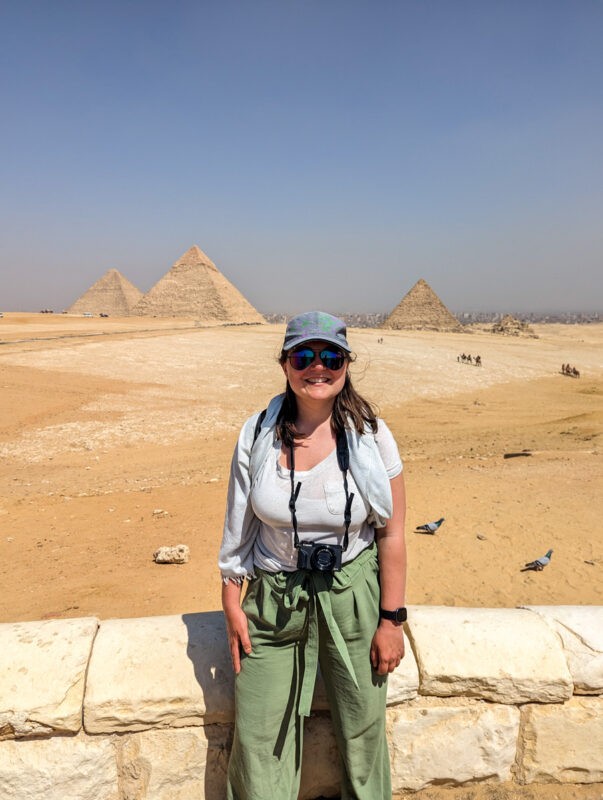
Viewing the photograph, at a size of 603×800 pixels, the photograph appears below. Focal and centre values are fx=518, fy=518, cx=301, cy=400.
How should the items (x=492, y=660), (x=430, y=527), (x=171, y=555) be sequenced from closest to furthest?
(x=492, y=660), (x=171, y=555), (x=430, y=527)

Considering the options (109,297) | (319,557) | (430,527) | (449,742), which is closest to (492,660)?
(449,742)

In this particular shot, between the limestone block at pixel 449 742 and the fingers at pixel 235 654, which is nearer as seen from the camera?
the fingers at pixel 235 654

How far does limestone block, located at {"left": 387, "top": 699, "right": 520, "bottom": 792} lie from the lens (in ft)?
5.49

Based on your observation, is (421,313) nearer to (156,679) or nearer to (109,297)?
(109,297)

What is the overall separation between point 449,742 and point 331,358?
4.33ft

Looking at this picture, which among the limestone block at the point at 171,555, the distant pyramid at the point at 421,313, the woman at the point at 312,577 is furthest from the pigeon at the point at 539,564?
the distant pyramid at the point at 421,313

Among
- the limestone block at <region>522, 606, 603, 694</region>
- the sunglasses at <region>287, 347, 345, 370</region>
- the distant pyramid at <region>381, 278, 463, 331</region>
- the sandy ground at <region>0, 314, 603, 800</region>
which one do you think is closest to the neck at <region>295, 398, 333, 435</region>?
the sunglasses at <region>287, 347, 345, 370</region>

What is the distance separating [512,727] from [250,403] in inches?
387

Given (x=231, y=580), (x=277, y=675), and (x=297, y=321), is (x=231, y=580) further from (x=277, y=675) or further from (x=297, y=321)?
(x=297, y=321)

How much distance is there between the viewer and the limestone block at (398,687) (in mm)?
1611

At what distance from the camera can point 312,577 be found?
149 centimetres

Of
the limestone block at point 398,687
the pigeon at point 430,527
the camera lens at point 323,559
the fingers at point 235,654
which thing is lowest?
the pigeon at point 430,527

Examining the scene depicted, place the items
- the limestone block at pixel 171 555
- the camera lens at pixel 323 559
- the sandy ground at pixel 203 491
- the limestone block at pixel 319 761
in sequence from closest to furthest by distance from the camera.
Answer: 1. the camera lens at pixel 323 559
2. the limestone block at pixel 319 761
3. the sandy ground at pixel 203 491
4. the limestone block at pixel 171 555

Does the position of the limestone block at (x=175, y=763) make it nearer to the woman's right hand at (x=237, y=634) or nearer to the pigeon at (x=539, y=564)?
the woman's right hand at (x=237, y=634)
